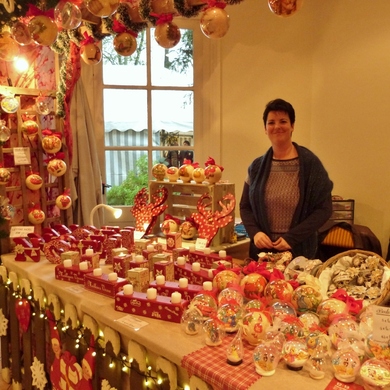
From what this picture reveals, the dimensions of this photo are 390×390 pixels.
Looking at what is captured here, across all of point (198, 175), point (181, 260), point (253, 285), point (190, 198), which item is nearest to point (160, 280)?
point (181, 260)

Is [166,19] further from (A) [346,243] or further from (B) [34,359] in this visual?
(A) [346,243]

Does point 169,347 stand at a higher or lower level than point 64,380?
higher

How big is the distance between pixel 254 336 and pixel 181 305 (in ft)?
0.93

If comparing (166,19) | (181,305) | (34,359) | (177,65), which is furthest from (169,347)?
(177,65)

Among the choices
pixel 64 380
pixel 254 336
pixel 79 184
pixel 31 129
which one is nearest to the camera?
pixel 254 336

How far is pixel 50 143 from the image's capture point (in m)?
2.75

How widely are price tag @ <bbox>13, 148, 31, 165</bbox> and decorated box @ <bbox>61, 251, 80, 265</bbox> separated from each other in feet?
3.45

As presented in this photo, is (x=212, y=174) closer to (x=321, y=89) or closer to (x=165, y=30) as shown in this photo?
(x=165, y=30)

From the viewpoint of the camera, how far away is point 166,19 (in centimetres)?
178

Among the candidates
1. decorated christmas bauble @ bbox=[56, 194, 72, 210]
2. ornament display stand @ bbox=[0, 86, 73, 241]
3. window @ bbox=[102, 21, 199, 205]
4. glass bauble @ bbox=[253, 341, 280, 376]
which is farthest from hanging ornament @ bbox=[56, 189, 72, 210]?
glass bauble @ bbox=[253, 341, 280, 376]

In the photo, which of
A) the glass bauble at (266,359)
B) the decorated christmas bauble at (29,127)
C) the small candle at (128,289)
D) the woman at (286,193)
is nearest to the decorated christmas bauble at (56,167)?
the decorated christmas bauble at (29,127)

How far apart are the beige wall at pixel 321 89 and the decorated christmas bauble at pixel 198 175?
4.42ft

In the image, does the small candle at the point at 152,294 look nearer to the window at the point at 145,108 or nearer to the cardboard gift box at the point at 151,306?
the cardboard gift box at the point at 151,306

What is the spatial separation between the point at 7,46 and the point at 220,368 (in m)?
1.94
